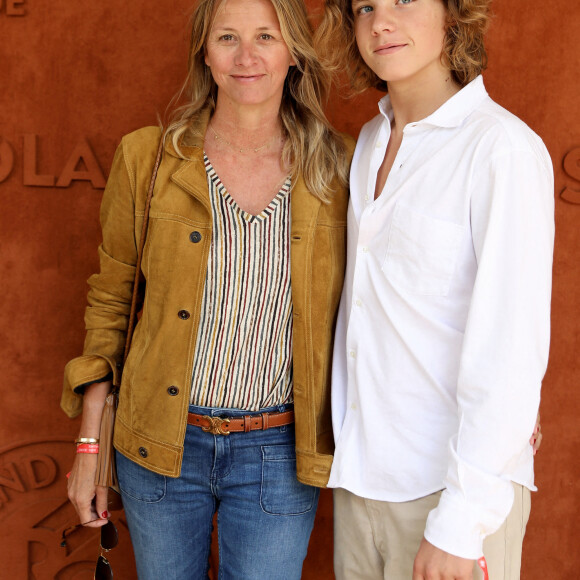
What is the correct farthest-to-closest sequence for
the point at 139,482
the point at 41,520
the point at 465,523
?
the point at 41,520 → the point at 139,482 → the point at 465,523

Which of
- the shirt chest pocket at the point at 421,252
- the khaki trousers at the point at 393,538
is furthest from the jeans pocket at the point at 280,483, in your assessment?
the shirt chest pocket at the point at 421,252

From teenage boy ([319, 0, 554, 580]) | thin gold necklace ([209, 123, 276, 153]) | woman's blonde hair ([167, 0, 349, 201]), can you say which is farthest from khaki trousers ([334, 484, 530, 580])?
thin gold necklace ([209, 123, 276, 153])

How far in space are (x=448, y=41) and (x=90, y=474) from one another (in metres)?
1.65

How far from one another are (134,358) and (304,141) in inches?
33.8

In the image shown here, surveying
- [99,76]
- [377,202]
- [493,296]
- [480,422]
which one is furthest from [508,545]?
[99,76]

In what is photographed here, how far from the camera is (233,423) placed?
197 centimetres

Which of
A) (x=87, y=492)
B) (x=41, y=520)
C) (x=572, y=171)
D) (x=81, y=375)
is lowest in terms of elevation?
(x=41, y=520)

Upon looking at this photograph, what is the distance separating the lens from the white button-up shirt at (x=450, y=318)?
4.87 ft

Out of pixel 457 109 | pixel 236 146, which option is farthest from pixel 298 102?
pixel 457 109

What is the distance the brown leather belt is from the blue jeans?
0.02m

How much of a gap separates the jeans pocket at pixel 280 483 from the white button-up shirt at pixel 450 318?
0.20 meters

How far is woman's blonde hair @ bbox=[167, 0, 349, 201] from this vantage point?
2066 mm

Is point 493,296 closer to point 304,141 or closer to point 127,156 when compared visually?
point 304,141

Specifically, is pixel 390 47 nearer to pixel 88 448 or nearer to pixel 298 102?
pixel 298 102
